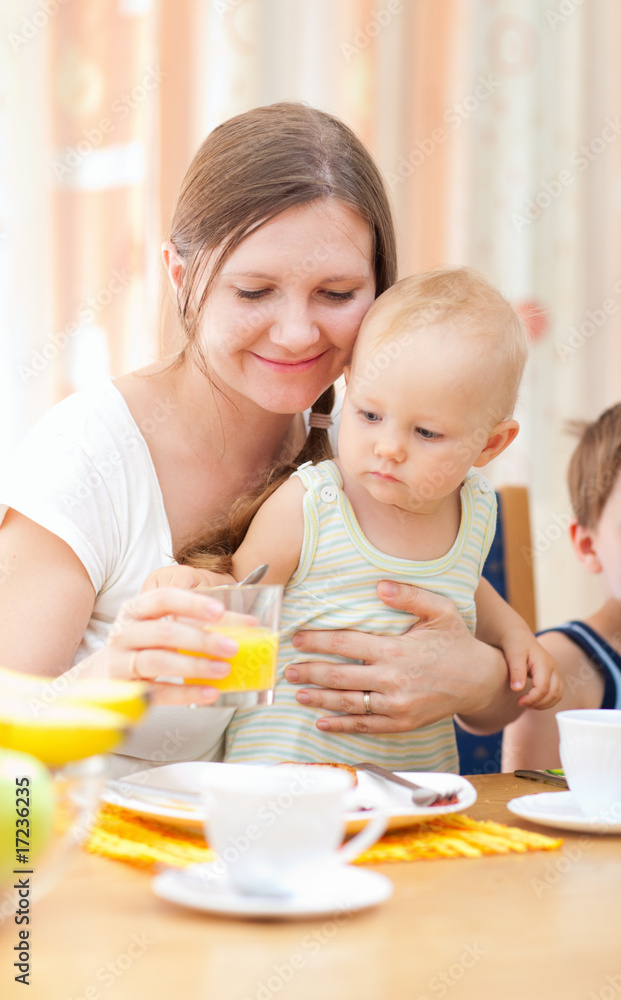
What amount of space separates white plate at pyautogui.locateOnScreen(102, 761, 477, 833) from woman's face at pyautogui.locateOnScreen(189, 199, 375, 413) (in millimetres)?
522

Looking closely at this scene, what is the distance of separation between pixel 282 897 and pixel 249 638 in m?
0.28

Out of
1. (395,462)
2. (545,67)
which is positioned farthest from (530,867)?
(545,67)

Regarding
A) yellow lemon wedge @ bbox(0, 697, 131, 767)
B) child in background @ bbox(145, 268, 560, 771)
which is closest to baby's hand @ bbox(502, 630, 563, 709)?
child in background @ bbox(145, 268, 560, 771)

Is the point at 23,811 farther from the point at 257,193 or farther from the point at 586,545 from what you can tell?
the point at 586,545

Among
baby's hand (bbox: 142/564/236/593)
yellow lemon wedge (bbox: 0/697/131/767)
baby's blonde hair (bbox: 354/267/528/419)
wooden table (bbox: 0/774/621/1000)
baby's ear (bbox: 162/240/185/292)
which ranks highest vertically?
baby's ear (bbox: 162/240/185/292)

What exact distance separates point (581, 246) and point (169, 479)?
182 centimetres

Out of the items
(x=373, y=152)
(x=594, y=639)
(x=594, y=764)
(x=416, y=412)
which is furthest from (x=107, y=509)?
(x=373, y=152)

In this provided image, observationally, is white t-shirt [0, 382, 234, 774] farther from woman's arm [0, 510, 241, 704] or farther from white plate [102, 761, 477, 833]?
white plate [102, 761, 477, 833]

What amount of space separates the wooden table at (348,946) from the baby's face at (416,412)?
1.73ft

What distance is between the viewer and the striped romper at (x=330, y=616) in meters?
1.18

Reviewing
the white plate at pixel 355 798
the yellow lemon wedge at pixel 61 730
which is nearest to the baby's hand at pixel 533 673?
the white plate at pixel 355 798

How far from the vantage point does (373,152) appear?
2.47 metres

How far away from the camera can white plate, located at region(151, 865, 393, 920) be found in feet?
1.93

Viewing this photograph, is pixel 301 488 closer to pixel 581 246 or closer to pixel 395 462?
pixel 395 462
